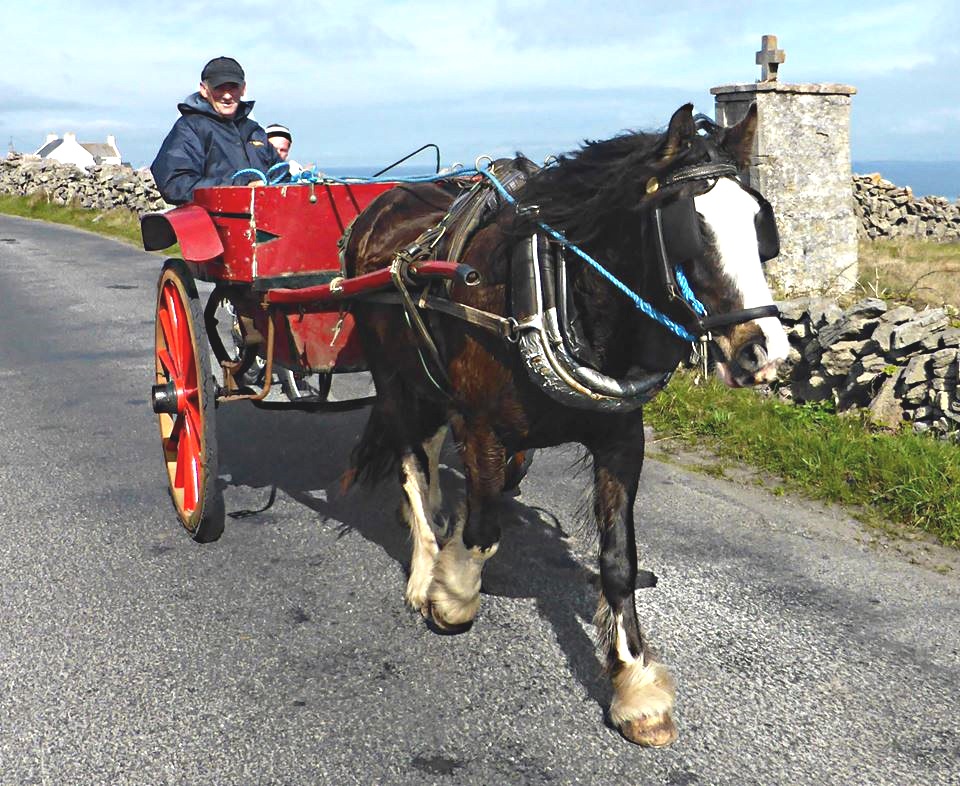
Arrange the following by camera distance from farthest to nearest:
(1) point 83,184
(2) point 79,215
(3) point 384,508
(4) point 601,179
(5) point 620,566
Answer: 1. (1) point 83,184
2. (2) point 79,215
3. (3) point 384,508
4. (5) point 620,566
5. (4) point 601,179

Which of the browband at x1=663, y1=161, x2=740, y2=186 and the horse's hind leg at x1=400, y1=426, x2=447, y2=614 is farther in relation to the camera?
the horse's hind leg at x1=400, y1=426, x2=447, y2=614

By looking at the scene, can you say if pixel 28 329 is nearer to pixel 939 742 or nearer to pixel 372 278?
pixel 372 278

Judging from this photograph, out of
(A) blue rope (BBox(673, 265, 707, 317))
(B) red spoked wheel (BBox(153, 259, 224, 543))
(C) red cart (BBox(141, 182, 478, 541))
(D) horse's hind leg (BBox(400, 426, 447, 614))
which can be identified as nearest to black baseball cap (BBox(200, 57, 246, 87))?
(C) red cart (BBox(141, 182, 478, 541))

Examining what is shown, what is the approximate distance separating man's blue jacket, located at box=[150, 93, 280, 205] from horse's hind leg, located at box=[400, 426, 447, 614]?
6.25ft

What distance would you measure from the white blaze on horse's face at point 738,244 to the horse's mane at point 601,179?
6.0 inches

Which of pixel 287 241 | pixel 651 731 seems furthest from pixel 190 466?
pixel 651 731

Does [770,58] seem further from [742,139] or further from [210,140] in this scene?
[742,139]

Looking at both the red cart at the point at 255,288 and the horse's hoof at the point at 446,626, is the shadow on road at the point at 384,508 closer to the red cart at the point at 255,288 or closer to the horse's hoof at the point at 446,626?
the horse's hoof at the point at 446,626

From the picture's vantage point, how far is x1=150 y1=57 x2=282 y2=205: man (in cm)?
554

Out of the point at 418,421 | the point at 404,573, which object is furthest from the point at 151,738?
the point at 418,421

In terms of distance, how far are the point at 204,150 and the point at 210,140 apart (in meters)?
0.07

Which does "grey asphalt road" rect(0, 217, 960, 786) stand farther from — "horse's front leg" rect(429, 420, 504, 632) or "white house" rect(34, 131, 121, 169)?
"white house" rect(34, 131, 121, 169)

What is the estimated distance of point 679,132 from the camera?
118 inches

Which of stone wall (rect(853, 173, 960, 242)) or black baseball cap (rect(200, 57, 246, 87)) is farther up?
black baseball cap (rect(200, 57, 246, 87))
